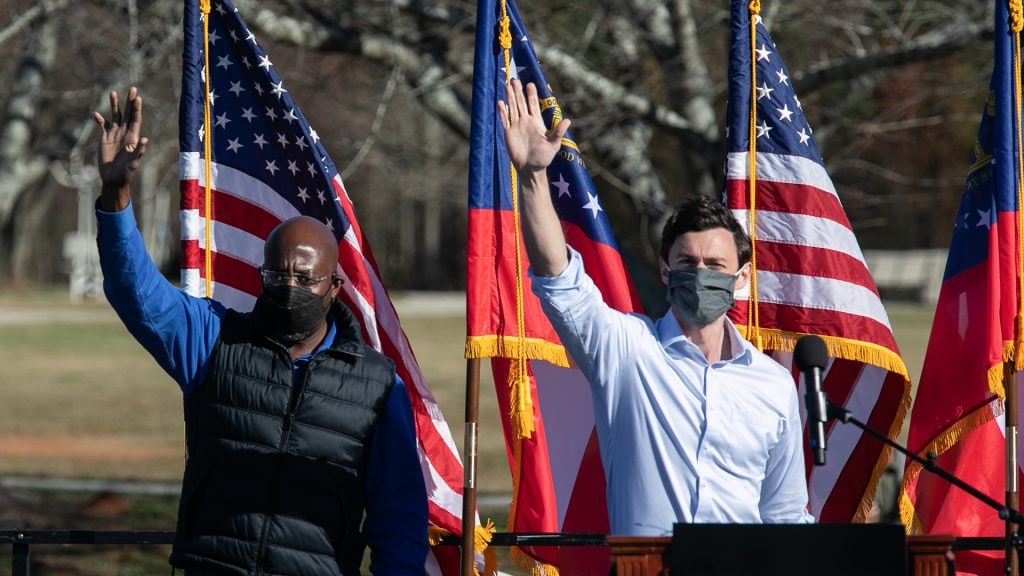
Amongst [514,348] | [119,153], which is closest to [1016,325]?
[514,348]

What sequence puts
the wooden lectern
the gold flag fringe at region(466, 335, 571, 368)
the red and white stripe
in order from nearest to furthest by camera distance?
the wooden lectern < the gold flag fringe at region(466, 335, 571, 368) < the red and white stripe

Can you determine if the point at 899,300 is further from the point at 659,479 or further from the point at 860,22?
the point at 659,479

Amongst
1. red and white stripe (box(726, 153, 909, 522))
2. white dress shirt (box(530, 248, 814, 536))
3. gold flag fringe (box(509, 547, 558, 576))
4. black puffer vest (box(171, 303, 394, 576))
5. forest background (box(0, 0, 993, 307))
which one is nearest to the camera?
white dress shirt (box(530, 248, 814, 536))

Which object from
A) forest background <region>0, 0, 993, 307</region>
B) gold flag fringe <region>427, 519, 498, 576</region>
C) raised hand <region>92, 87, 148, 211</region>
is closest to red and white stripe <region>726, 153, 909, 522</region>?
gold flag fringe <region>427, 519, 498, 576</region>

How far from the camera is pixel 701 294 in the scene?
4129mm

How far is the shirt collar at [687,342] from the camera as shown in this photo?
4.18 metres

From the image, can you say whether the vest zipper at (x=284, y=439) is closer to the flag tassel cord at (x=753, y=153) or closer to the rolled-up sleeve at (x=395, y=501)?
the rolled-up sleeve at (x=395, y=501)

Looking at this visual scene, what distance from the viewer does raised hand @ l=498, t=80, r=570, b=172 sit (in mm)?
3992

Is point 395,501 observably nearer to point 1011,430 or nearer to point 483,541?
point 483,541

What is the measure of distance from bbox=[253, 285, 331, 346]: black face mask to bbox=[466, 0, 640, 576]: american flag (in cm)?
121

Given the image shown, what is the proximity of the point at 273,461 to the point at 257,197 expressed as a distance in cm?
200

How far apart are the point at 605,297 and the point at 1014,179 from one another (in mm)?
1699

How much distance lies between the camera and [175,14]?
9.70 meters

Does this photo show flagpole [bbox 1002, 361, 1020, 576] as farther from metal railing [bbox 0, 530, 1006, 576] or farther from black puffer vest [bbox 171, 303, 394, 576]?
black puffer vest [bbox 171, 303, 394, 576]
